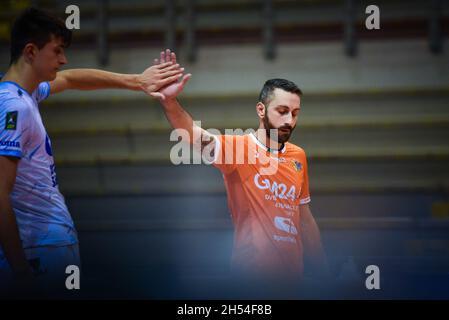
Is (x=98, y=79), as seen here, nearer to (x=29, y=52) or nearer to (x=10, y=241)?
(x=29, y=52)

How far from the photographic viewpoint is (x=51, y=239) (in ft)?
5.95

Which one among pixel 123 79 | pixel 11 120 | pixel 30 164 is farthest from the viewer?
pixel 123 79

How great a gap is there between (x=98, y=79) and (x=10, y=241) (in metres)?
0.78

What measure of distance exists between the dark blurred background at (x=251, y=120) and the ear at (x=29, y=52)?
2.63 metres

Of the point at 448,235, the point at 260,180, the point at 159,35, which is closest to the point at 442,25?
the point at 448,235

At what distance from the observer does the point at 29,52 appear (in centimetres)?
169

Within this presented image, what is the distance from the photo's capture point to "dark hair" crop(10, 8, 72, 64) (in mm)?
1675

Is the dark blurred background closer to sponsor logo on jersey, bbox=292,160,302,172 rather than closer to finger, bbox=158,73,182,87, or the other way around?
sponsor logo on jersey, bbox=292,160,302,172

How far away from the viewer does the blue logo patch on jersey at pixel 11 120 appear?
1615mm

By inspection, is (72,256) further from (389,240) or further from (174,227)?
(389,240)

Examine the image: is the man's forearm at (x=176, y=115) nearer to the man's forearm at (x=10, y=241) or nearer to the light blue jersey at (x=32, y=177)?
the light blue jersey at (x=32, y=177)

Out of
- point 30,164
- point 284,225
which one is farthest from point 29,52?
point 284,225

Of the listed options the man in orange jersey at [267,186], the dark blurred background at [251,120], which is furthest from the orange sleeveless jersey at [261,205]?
the dark blurred background at [251,120]

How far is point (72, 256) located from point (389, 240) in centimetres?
292
